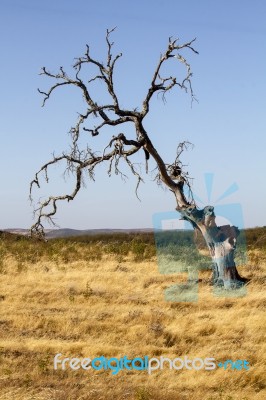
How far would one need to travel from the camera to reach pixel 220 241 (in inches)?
592

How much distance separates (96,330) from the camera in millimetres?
10375

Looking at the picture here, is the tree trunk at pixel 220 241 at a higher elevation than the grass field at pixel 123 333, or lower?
higher

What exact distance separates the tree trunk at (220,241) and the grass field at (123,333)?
523 mm

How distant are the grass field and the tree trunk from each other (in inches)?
20.6

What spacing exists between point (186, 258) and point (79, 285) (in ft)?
23.3

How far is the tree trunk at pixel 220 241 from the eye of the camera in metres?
14.9

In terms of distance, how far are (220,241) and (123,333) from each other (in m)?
5.68

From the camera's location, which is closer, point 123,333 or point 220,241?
point 123,333

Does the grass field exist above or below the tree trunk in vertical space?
below

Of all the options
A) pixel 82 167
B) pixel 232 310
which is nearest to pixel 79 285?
pixel 82 167

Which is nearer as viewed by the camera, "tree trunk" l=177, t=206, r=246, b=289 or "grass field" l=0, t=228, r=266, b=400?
"grass field" l=0, t=228, r=266, b=400

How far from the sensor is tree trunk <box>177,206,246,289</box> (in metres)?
14.9

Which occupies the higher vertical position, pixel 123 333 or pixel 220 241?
pixel 220 241

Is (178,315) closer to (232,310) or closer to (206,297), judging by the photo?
(232,310)
